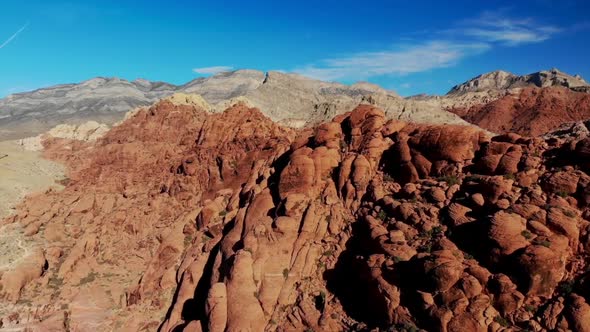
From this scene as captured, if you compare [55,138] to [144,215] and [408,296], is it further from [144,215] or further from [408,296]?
[408,296]

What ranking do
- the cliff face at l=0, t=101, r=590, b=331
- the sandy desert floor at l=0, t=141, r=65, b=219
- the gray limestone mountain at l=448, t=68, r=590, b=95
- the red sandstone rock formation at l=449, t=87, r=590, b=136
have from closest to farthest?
the cliff face at l=0, t=101, r=590, b=331 < the sandy desert floor at l=0, t=141, r=65, b=219 < the red sandstone rock formation at l=449, t=87, r=590, b=136 < the gray limestone mountain at l=448, t=68, r=590, b=95

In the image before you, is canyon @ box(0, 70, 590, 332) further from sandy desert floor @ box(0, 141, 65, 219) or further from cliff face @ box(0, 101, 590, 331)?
sandy desert floor @ box(0, 141, 65, 219)

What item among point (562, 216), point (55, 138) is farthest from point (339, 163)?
point (55, 138)

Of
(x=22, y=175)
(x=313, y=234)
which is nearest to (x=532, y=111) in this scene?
(x=313, y=234)

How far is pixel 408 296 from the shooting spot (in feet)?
77.9

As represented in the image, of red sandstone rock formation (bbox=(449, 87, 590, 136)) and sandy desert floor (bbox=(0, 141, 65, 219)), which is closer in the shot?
sandy desert floor (bbox=(0, 141, 65, 219))

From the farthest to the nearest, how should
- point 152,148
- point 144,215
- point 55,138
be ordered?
point 55,138 → point 152,148 → point 144,215

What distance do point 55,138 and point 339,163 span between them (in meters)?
63.3

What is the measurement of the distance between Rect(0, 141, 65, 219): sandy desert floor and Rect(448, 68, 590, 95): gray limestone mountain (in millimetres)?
141389

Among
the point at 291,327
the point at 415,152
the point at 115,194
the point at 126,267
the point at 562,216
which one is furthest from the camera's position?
the point at 115,194

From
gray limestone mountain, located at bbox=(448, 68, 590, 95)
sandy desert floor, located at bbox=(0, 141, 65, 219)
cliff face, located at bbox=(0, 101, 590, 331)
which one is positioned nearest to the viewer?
cliff face, located at bbox=(0, 101, 590, 331)

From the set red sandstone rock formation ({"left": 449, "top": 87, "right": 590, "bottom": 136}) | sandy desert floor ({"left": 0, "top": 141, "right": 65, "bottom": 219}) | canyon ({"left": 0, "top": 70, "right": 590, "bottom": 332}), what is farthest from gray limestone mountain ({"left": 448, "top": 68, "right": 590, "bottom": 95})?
sandy desert floor ({"left": 0, "top": 141, "right": 65, "bottom": 219})

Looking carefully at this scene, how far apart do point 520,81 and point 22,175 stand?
17884cm

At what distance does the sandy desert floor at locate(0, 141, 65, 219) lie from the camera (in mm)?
48969
